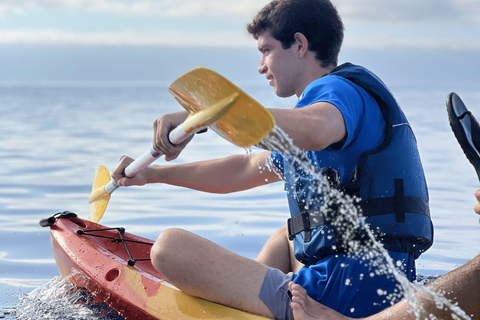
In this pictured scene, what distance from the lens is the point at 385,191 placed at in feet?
8.50

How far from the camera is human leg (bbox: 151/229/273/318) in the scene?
2.68 m

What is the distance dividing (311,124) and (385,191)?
49cm

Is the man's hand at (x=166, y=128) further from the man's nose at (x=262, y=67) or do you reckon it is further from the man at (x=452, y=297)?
the man at (x=452, y=297)

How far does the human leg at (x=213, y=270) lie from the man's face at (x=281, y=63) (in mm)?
822

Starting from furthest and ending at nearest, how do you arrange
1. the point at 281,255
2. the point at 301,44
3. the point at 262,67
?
the point at 281,255 < the point at 262,67 < the point at 301,44

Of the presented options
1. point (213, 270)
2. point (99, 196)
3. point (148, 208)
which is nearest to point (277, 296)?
point (213, 270)

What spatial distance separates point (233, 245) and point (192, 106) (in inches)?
129

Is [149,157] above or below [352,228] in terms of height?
above

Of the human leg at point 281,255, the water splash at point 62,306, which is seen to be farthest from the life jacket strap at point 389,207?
the water splash at point 62,306

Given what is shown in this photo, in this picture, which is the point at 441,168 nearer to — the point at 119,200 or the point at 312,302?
the point at 119,200

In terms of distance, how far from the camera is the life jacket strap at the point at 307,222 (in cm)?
267

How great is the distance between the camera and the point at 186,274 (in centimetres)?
271

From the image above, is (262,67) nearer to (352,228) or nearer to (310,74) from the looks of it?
(310,74)

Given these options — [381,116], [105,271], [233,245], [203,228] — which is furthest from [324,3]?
[203,228]
